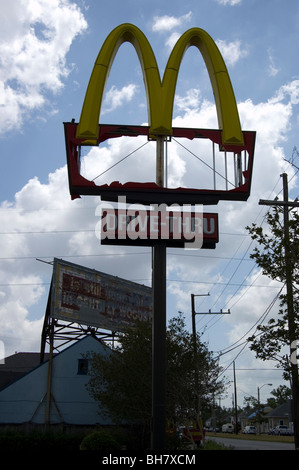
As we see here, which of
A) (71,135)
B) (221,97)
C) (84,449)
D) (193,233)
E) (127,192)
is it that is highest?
(221,97)

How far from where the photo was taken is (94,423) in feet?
101

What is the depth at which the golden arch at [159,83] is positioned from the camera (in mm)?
17469

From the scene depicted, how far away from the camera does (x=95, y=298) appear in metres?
35.4

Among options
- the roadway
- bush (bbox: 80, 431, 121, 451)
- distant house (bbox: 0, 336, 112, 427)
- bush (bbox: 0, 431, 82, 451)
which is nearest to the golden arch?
bush (bbox: 80, 431, 121, 451)

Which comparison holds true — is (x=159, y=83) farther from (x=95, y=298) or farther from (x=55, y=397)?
(x=95, y=298)

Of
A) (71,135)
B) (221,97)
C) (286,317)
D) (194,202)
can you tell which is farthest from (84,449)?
(221,97)

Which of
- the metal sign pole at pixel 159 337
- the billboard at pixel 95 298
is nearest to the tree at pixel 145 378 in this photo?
the billboard at pixel 95 298

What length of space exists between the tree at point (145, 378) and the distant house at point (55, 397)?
91cm

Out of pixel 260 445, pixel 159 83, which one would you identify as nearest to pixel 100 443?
pixel 159 83

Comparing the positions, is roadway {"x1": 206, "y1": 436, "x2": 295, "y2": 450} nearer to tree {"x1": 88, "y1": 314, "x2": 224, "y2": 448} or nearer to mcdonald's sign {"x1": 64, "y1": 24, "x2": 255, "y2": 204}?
tree {"x1": 88, "y1": 314, "x2": 224, "y2": 448}

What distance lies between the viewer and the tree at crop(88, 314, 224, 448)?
25031mm
